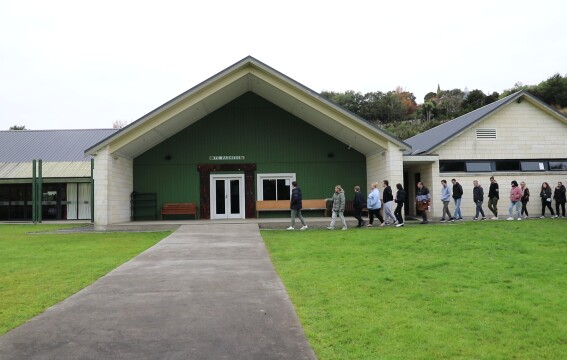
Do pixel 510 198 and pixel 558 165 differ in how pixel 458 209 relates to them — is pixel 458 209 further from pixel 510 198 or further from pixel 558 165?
pixel 558 165

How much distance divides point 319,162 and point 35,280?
15.1 metres

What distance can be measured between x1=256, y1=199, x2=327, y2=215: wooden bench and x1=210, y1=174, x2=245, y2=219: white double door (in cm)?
88

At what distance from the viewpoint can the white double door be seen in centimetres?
2078

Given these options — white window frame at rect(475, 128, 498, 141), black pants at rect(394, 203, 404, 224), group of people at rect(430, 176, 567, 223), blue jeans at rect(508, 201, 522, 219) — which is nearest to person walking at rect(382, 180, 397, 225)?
black pants at rect(394, 203, 404, 224)

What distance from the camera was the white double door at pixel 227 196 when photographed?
68.2 feet

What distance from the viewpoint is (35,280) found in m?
7.00

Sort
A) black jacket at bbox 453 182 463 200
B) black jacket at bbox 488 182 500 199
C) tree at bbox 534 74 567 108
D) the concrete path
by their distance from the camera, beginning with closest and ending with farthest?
the concrete path, black jacket at bbox 453 182 463 200, black jacket at bbox 488 182 500 199, tree at bbox 534 74 567 108

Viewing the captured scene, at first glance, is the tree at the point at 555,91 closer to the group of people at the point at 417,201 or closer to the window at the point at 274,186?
the group of people at the point at 417,201

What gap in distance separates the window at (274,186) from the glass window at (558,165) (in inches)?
435

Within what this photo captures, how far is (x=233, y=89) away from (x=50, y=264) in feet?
38.6

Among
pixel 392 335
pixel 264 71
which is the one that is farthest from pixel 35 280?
pixel 264 71

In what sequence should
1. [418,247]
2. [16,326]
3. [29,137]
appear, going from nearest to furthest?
[16,326] → [418,247] → [29,137]

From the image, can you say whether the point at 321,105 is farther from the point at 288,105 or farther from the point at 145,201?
the point at 145,201

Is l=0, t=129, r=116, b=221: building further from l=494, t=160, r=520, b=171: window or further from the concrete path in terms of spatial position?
l=494, t=160, r=520, b=171: window
